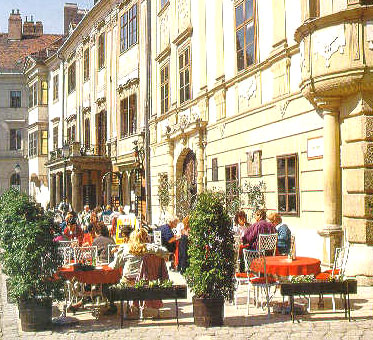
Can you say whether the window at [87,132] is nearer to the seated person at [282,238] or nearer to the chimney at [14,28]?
the seated person at [282,238]

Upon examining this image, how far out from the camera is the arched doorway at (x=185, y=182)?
21.2m

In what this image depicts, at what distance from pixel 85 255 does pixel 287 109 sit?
18.5 ft

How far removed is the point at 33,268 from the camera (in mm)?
9195

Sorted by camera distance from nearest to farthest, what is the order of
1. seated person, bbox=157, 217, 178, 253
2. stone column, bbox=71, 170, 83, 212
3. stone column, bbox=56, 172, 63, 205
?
seated person, bbox=157, 217, 178, 253
stone column, bbox=71, 170, 83, 212
stone column, bbox=56, 172, 63, 205

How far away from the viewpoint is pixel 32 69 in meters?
49.3

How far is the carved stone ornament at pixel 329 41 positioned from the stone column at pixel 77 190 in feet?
74.3

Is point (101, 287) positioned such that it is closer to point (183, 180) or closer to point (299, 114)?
point (299, 114)

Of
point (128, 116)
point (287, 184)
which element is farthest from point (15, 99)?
point (287, 184)

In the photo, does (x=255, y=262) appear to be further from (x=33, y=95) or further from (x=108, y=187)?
(x=33, y=95)

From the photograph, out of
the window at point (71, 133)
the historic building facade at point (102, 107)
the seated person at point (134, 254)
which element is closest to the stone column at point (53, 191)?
the historic building facade at point (102, 107)

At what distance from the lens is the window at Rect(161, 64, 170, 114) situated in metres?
24.6

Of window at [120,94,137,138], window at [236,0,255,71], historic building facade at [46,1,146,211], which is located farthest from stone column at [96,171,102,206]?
window at [236,0,255,71]

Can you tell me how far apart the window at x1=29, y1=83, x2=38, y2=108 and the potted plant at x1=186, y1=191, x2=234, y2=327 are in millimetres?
41561

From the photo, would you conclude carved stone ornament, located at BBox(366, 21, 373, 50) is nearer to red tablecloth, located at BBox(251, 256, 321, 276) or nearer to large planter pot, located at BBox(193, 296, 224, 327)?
red tablecloth, located at BBox(251, 256, 321, 276)
